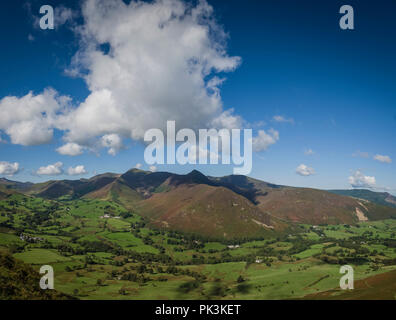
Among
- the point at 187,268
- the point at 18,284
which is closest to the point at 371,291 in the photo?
the point at 18,284

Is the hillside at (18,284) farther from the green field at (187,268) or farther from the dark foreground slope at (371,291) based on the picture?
the dark foreground slope at (371,291)

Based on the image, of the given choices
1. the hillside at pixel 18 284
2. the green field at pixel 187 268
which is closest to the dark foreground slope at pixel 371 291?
the green field at pixel 187 268

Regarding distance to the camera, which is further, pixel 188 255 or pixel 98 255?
pixel 188 255

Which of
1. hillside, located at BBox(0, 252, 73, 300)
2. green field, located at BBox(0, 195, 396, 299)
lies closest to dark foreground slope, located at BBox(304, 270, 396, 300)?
green field, located at BBox(0, 195, 396, 299)

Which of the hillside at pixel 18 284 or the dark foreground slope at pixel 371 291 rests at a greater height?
the hillside at pixel 18 284

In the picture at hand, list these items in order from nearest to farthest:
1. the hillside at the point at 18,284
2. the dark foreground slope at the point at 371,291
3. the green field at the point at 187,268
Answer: the hillside at the point at 18,284
the dark foreground slope at the point at 371,291
the green field at the point at 187,268

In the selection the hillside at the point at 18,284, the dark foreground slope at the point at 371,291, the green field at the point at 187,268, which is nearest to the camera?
the hillside at the point at 18,284

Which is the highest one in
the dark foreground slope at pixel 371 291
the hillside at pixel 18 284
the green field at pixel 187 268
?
the hillside at pixel 18 284

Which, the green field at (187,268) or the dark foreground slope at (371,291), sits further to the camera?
the green field at (187,268)
